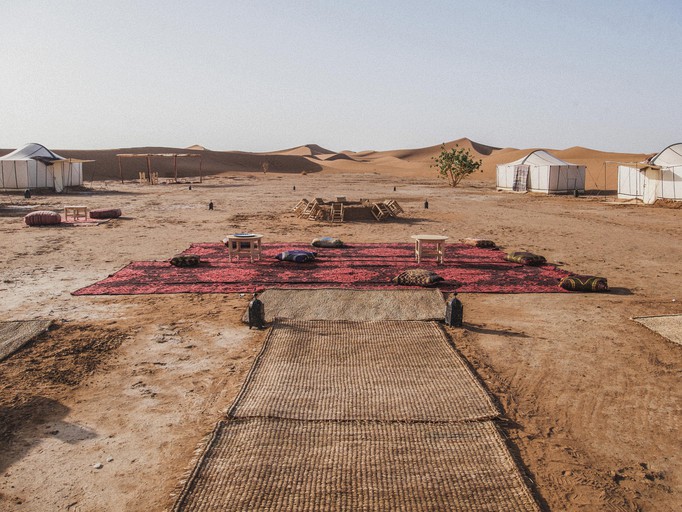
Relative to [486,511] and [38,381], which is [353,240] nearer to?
[38,381]

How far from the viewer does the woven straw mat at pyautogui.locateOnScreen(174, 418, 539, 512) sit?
11.1 ft

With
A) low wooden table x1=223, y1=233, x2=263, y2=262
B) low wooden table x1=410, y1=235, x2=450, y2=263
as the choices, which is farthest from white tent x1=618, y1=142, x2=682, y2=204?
low wooden table x1=223, y1=233, x2=263, y2=262

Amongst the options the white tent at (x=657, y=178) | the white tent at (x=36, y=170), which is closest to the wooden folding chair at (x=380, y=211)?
the white tent at (x=657, y=178)

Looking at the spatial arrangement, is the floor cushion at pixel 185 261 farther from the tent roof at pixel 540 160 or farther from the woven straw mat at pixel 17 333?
the tent roof at pixel 540 160

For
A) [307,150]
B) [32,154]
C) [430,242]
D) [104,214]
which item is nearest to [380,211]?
[430,242]

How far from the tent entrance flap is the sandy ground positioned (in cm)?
2083

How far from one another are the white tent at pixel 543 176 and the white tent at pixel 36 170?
22.4 meters

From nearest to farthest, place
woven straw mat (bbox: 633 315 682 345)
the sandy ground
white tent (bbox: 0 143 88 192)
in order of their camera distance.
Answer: the sandy ground < woven straw mat (bbox: 633 315 682 345) < white tent (bbox: 0 143 88 192)

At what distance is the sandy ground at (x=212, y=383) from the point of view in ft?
12.3

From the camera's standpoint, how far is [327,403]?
4695 millimetres

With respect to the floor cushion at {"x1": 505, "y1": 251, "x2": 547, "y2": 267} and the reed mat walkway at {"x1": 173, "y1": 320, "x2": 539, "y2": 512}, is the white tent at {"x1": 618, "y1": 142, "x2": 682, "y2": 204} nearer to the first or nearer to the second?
the floor cushion at {"x1": 505, "y1": 251, "x2": 547, "y2": 267}

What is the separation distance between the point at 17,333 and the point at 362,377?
3.89 meters

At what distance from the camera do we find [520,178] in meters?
31.9

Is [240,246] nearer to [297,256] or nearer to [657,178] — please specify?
[297,256]
